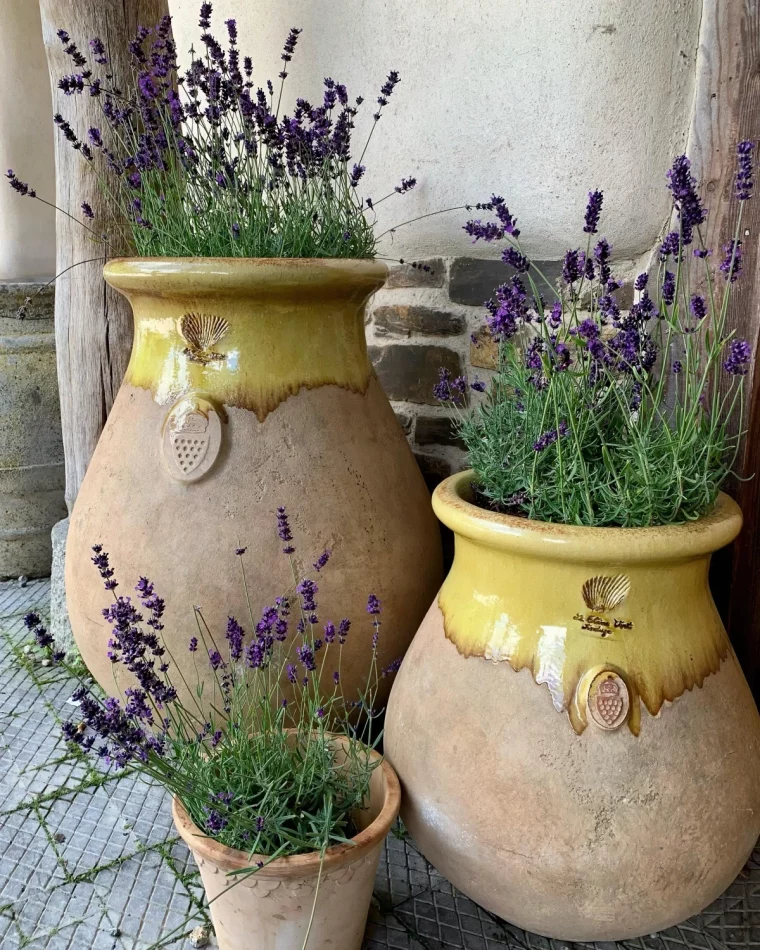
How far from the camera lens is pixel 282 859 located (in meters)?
1.08

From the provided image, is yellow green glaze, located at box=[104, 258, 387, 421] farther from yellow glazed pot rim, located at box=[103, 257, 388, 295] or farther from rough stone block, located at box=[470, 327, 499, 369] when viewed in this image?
rough stone block, located at box=[470, 327, 499, 369]

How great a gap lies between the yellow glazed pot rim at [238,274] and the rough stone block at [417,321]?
0.50m

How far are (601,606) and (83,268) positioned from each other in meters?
1.65

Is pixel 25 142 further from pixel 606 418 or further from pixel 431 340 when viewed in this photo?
pixel 606 418

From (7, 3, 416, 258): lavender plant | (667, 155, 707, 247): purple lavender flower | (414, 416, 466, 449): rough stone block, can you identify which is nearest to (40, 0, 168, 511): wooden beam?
(7, 3, 416, 258): lavender plant

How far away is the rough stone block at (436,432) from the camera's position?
203cm

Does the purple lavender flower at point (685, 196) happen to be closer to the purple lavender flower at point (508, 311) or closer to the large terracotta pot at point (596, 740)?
the purple lavender flower at point (508, 311)

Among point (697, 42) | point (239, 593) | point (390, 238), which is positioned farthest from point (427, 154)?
point (239, 593)

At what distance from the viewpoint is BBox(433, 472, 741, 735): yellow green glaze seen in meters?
1.10

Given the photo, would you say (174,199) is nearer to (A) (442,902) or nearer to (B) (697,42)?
(B) (697,42)

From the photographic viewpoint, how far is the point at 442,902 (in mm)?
1361

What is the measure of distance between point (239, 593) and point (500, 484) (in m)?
0.54

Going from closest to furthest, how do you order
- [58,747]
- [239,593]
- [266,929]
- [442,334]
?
[266,929]
[239,593]
[58,747]
[442,334]

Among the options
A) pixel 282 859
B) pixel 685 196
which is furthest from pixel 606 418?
pixel 282 859
